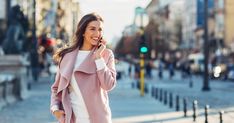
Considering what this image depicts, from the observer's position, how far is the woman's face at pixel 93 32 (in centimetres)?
584

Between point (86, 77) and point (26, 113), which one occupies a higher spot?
point (86, 77)

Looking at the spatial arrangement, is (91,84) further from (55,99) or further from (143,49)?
(143,49)

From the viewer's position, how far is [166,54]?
13400 centimetres

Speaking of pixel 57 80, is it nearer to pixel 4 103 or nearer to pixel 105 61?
pixel 105 61

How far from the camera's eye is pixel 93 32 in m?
5.84

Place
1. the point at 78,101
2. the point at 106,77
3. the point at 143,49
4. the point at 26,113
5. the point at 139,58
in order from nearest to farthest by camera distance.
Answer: the point at 106,77 < the point at 78,101 < the point at 26,113 < the point at 143,49 < the point at 139,58

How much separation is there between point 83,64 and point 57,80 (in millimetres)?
355

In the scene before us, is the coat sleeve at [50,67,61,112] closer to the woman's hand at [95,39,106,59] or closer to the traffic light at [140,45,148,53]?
the woman's hand at [95,39,106,59]

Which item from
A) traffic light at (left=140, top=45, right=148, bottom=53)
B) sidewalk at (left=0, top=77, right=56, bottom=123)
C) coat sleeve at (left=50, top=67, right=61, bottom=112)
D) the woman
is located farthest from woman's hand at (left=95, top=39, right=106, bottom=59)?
traffic light at (left=140, top=45, right=148, bottom=53)

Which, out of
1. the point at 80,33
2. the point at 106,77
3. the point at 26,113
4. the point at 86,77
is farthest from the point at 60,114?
the point at 26,113

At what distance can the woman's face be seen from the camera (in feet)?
19.2

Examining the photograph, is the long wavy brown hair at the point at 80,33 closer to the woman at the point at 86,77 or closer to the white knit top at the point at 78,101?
the woman at the point at 86,77

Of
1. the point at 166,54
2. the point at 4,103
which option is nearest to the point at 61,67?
the point at 4,103

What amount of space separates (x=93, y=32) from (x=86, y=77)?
14.1 inches
